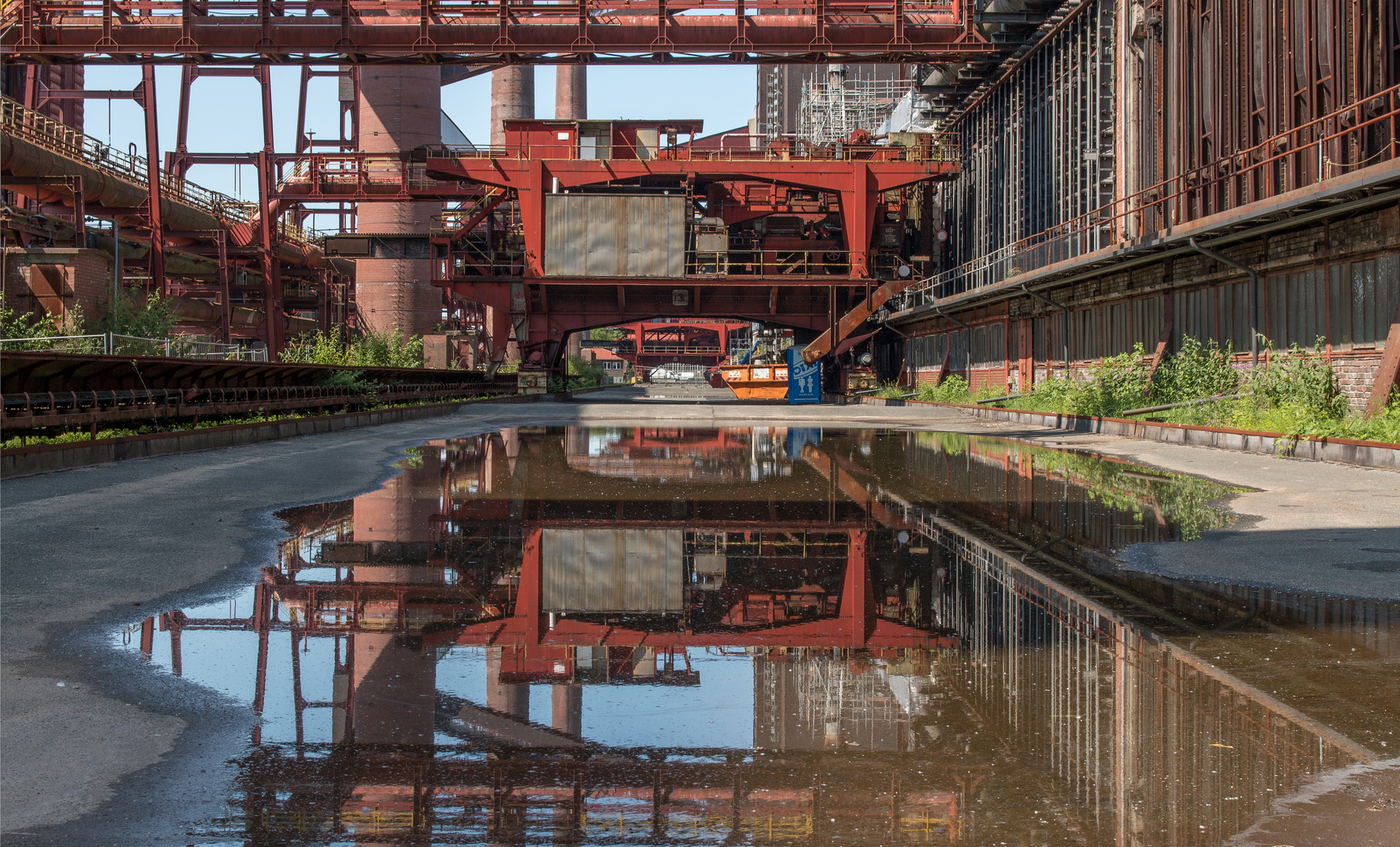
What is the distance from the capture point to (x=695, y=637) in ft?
18.0

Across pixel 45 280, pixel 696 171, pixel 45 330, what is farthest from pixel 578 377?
pixel 45 330

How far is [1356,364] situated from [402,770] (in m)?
17.1

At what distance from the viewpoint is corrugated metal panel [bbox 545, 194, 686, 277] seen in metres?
39.6

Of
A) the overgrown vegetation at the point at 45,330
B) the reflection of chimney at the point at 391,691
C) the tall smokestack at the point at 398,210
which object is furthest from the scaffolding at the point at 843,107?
the reflection of chimney at the point at 391,691

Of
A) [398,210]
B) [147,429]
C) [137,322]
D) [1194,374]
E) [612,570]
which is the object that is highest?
[398,210]

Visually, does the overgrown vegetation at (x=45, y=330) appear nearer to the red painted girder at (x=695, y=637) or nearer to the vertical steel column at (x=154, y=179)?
the vertical steel column at (x=154, y=179)

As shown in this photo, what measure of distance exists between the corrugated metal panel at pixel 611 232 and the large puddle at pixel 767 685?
31.3 metres

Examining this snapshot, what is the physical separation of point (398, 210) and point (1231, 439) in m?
39.6

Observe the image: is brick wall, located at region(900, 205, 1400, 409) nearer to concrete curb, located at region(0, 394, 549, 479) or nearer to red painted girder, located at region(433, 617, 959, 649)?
red painted girder, located at region(433, 617, 959, 649)

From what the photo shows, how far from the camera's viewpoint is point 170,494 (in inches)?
414

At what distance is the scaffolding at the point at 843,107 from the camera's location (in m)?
74.6

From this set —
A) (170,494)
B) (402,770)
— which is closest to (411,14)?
(170,494)

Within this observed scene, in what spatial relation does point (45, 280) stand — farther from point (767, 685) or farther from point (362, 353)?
point (767, 685)

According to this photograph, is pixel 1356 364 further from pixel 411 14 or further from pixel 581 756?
pixel 411 14
